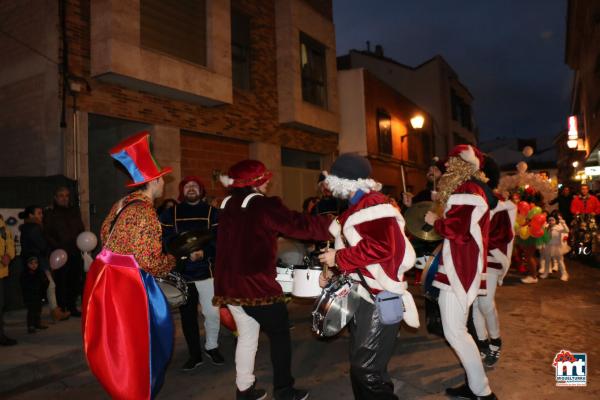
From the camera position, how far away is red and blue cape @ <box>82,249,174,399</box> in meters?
3.08

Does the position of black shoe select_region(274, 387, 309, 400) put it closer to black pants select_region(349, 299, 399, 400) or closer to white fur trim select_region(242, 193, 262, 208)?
black pants select_region(349, 299, 399, 400)

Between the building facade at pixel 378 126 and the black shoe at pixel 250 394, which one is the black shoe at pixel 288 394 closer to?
the black shoe at pixel 250 394

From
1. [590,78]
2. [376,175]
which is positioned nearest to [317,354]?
[376,175]

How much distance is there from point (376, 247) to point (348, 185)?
1.68 ft

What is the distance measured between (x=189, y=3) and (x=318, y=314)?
10.6 meters

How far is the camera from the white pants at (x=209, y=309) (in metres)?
5.06

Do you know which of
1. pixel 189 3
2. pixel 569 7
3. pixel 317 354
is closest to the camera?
pixel 317 354

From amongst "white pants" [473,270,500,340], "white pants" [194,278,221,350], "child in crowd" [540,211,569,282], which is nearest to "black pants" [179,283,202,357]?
"white pants" [194,278,221,350]

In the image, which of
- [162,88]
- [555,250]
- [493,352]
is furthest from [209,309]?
[555,250]

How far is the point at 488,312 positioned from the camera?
4656 millimetres

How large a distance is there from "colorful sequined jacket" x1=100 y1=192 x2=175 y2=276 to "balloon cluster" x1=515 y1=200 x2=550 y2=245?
8746 millimetres

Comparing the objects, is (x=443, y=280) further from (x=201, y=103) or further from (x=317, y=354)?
(x=201, y=103)

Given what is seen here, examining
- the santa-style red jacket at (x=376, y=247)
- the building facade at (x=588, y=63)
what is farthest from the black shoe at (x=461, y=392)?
the building facade at (x=588, y=63)

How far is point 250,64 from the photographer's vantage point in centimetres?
1358
